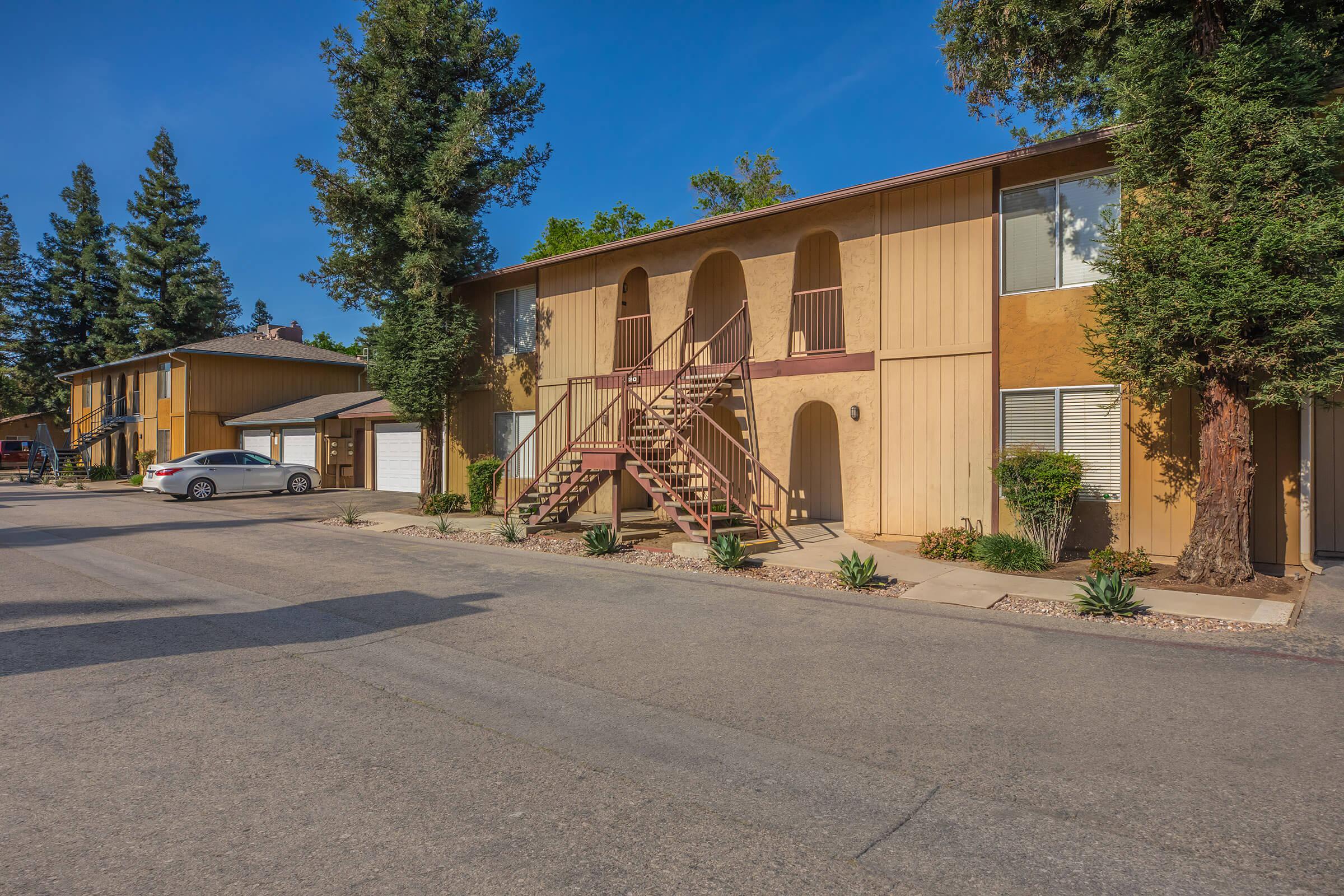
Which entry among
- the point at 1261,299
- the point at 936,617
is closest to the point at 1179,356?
the point at 1261,299

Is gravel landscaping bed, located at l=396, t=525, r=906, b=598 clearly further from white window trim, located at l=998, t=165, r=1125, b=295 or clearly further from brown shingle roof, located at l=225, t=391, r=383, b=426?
brown shingle roof, located at l=225, t=391, r=383, b=426

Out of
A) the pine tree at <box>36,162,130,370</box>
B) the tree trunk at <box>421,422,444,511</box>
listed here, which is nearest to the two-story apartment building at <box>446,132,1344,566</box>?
the tree trunk at <box>421,422,444,511</box>

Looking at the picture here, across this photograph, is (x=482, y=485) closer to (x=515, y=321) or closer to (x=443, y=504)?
(x=443, y=504)

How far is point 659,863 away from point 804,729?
1779 mm

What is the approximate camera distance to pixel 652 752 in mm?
4281

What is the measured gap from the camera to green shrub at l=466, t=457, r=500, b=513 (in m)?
17.5

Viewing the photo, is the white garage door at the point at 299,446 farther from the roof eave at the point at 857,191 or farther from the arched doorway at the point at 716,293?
the arched doorway at the point at 716,293

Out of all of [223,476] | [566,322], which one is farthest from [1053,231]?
[223,476]

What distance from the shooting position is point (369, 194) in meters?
18.1

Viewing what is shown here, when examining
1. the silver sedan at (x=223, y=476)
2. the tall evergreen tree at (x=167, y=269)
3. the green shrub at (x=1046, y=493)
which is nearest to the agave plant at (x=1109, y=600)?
the green shrub at (x=1046, y=493)

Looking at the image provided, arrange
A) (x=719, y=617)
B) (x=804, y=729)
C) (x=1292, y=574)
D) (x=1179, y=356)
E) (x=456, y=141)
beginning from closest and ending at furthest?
(x=804, y=729) → (x=719, y=617) → (x=1179, y=356) → (x=1292, y=574) → (x=456, y=141)

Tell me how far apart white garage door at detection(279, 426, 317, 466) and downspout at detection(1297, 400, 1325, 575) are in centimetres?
2880

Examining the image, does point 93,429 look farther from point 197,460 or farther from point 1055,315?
point 1055,315

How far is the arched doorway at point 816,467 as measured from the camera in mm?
15336
